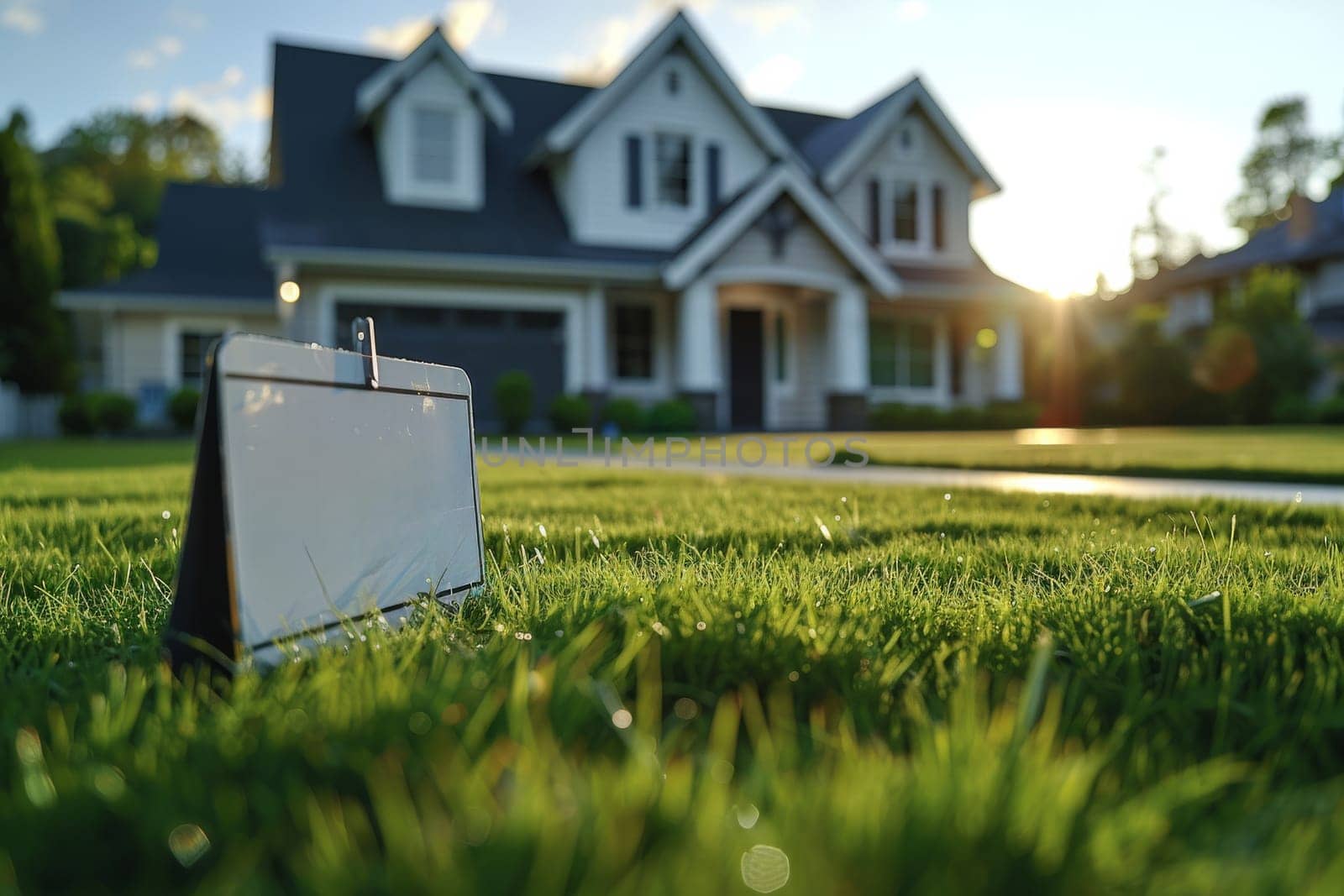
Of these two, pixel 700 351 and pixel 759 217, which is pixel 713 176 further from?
pixel 700 351

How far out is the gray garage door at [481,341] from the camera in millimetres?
16031

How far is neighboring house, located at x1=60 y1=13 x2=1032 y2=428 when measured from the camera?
1636 cm

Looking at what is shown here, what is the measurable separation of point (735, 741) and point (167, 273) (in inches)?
750

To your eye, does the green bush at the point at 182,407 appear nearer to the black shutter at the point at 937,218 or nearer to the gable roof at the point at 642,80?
the gable roof at the point at 642,80

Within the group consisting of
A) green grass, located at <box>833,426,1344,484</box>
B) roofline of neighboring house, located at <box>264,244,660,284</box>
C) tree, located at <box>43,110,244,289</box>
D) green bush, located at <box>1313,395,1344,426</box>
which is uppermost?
tree, located at <box>43,110,244,289</box>

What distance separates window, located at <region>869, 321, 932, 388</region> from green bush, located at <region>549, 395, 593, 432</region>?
6977 millimetres

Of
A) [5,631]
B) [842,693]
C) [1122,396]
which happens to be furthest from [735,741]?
[1122,396]

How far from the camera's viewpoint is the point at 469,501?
2467 millimetres

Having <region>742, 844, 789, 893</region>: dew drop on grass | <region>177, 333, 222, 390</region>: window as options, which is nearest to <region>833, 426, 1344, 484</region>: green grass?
<region>742, 844, 789, 893</region>: dew drop on grass

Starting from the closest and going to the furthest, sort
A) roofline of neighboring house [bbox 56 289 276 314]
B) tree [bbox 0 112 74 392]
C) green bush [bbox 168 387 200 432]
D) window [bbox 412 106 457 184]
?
green bush [bbox 168 387 200 432] → roofline of neighboring house [bbox 56 289 276 314] → window [bbox 412 106 457 184] → tree [bbox 0 112 74 392]

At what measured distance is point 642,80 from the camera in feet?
59.4

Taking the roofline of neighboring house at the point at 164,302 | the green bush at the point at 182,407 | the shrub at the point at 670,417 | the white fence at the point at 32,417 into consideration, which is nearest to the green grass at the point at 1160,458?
the shrub at the point at 670,417

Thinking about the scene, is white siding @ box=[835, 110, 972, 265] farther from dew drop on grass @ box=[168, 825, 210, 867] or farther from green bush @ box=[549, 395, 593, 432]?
dew drop on grass @ box=[168, 825, 210, 867]

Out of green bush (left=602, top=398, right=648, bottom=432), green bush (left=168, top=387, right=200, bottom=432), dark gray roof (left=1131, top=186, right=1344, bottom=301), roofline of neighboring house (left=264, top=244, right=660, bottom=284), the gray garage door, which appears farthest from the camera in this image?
dark gray roof (left=1131, top=186, right=1344, bottom=301)
